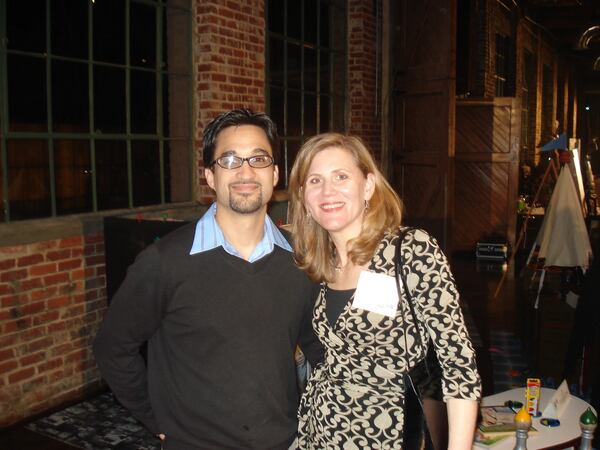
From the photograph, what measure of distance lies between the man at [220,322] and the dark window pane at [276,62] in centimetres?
465

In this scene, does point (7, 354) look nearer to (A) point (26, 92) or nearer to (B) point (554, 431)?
(A) point (26, 92)

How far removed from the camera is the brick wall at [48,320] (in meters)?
3.83


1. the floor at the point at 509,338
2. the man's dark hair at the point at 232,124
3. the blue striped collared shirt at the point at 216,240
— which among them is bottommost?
the floor at the point at 509,338

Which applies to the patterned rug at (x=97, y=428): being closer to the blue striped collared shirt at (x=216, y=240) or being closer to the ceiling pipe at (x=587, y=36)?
the blue striped collared shirt at (x=216, y=240)

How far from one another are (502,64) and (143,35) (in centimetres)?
1121

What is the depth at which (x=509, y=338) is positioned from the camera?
586 cm

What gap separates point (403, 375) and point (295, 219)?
707mm

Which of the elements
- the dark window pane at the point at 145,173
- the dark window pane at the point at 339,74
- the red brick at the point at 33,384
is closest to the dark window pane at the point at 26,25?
the dark window pane at the point at 145,173

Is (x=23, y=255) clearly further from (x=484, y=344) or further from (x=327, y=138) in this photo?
(x=484, y=344)

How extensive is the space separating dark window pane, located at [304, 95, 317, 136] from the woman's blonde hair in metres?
5.09

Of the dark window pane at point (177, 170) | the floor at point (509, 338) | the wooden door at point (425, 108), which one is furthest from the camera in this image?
the wooden door at point (425, 108)

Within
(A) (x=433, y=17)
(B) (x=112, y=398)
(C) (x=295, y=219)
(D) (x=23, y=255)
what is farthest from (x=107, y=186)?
(A) (x=433, y=17)

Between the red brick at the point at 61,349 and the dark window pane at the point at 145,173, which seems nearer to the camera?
the red brick at the point at 61,349

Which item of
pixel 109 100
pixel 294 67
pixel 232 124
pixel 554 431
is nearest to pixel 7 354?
pixel 109 100
